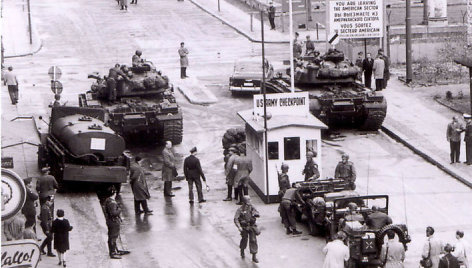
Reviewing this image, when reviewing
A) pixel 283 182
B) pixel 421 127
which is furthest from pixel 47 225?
pixel 421 127

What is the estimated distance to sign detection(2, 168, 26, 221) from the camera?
15133 millimetres

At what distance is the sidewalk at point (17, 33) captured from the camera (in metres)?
53.5

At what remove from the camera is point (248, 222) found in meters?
23.6

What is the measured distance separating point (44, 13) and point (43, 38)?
7.55m

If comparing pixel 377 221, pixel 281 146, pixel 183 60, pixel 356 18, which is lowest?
pixel 377 221

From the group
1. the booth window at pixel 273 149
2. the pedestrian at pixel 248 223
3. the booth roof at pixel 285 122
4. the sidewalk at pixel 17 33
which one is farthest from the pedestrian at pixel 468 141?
the sidewalk at pixel 17 33

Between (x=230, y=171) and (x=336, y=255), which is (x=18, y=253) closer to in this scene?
(x=336, y=255)

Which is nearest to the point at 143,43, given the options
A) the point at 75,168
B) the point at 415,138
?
the point at 415,138

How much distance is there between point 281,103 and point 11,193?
1522cm

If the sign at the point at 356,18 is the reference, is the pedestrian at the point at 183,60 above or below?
below

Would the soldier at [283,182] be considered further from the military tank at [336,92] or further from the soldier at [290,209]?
the military tank at [336,92]

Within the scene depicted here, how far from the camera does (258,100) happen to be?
1174 inches

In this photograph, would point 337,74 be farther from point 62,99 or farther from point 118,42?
point 118,42

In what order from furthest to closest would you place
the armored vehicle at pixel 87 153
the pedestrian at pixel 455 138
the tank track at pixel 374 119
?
the tank track at pixel 374 119 < the pedestrian at pixel 455 138 < the armored vehicle at pixel 87 153
